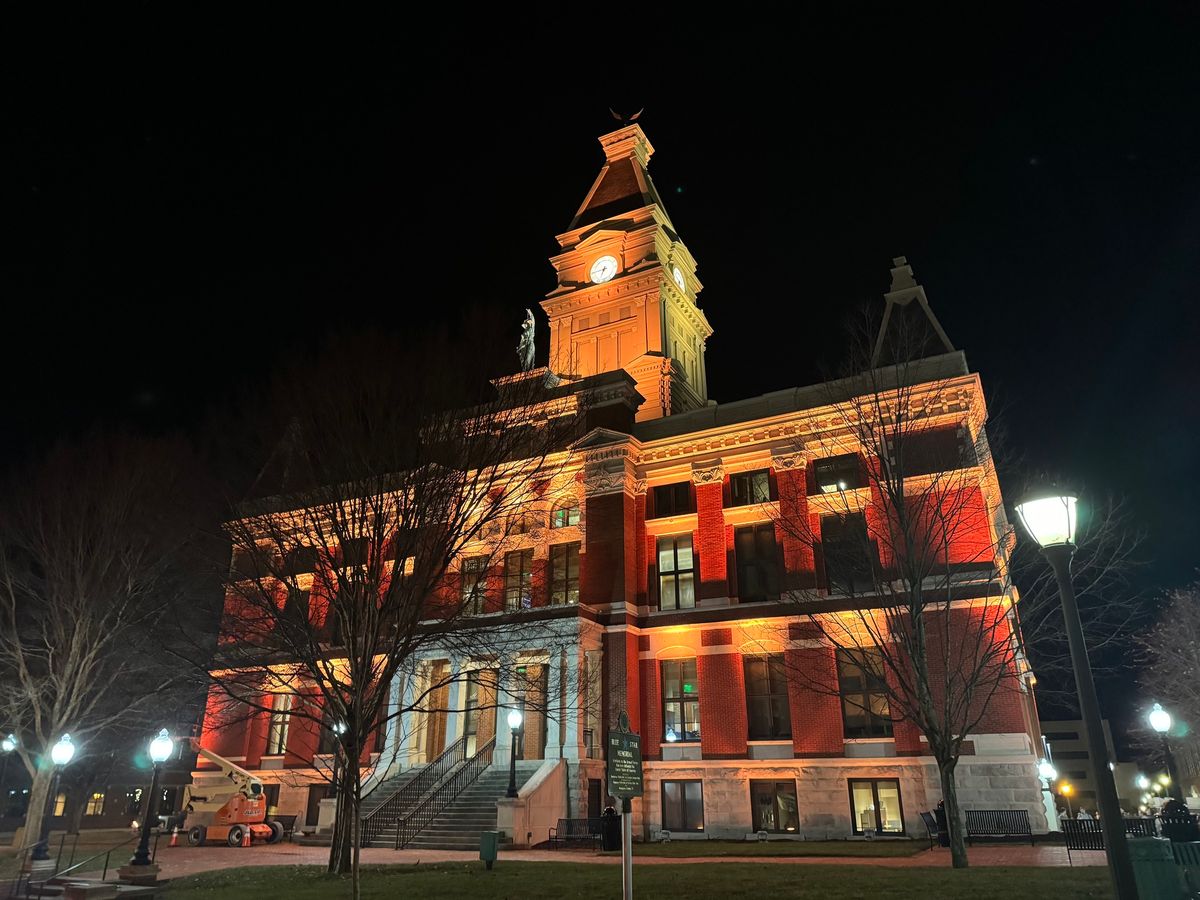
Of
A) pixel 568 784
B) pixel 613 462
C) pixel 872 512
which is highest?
pixel 613 462

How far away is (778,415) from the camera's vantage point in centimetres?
3183

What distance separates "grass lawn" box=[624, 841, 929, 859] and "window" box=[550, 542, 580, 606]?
10582mm

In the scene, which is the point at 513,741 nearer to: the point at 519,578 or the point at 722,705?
the point at 722,705

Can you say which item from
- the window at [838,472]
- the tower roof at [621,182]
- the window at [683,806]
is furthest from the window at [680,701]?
the tower roof at [621,182]

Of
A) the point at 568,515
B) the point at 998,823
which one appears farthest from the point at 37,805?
the point at 998,823

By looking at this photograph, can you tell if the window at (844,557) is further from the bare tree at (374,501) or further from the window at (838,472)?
the bare tree at (374,501)

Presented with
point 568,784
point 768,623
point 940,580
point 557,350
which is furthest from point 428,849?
point 557,350

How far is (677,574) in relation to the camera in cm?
3288

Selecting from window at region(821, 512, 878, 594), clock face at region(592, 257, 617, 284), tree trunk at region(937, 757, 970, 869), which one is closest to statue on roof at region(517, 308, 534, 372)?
clock face at region(592, 257, 617, 284)

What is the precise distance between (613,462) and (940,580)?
1374 centimetres

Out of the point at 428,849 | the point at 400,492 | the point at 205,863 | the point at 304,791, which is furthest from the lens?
the point at 304,791

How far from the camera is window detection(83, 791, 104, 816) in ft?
196

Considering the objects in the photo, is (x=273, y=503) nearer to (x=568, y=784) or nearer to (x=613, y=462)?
(x=568, y=784)

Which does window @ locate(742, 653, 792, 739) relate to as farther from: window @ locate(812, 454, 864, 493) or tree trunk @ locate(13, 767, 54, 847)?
tree trunk @ locate(13, 767, 54, 847)
